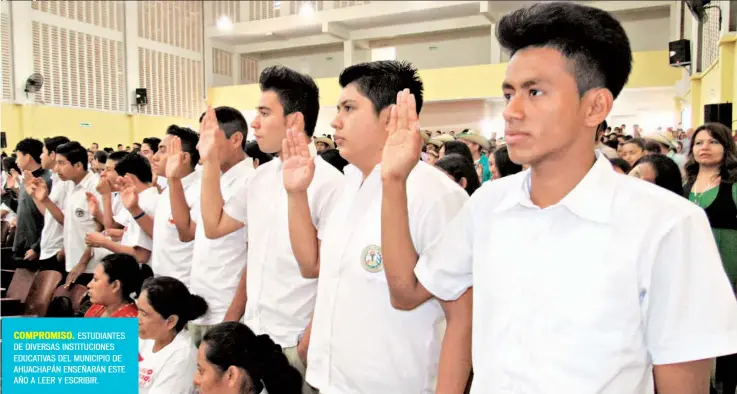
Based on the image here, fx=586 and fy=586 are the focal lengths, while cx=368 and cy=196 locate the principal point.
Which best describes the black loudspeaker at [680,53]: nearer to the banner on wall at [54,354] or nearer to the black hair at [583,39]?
the black hair at [583,39]

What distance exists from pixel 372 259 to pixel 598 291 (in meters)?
0.56

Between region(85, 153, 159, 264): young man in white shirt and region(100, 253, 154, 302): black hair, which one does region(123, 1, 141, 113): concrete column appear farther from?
region(100, 253, 154, 302): black hair

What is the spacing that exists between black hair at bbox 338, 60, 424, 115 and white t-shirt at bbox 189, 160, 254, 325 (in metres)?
0.85

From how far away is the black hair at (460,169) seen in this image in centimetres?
265

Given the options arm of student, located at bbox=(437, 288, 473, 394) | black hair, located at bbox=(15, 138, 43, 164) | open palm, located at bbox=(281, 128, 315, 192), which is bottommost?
arm of student, located at bbox=(437, 288, 473, 394)

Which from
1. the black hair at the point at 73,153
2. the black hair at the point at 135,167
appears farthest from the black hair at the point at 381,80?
the black hair at the point at 73,153

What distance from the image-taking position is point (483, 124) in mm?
13133

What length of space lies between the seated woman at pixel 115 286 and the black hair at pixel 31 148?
2.43m

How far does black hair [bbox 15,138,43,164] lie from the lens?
4523 mm

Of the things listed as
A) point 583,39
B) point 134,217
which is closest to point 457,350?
point 583,39

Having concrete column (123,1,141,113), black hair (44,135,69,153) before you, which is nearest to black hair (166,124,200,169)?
black hair (44,135,69,153)

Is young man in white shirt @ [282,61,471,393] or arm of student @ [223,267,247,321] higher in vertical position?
young man in white shirt @ [282,61,471,393]

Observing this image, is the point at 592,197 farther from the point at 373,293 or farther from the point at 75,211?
the point at 75,211

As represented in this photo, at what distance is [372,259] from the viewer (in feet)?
4.40
